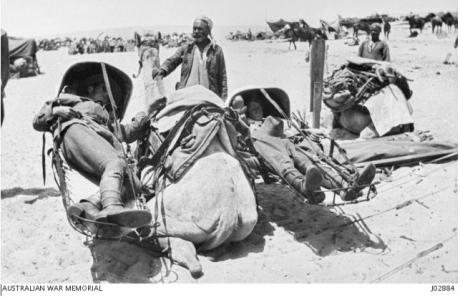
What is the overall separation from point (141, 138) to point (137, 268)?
58.0 inches

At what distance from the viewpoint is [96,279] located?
4340 millimetres

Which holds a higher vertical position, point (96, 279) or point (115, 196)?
point (115, 196)

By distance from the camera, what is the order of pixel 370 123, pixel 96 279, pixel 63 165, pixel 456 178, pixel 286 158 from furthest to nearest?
pixel 370 123 < pixel 456 178 < pixel 286 158 < pixel 63 165 < pixel 96 279

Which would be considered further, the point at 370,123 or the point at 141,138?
the point at 370,123

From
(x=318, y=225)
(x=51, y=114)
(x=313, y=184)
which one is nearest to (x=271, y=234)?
(x=318, y=225)

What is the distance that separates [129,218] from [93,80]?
7.62ft

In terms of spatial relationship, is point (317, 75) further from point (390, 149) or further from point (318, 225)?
point (318, 225)

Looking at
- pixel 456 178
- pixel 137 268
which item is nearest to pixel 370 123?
pixel 456 178

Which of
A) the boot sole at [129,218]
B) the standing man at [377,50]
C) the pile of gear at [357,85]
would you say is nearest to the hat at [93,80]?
the boot sole at [129,218]

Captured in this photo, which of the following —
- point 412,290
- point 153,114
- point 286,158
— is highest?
point 153,114

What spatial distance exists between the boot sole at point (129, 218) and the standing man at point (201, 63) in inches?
133

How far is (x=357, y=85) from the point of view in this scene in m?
8.80

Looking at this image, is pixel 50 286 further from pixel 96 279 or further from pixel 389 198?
pixel 389 198

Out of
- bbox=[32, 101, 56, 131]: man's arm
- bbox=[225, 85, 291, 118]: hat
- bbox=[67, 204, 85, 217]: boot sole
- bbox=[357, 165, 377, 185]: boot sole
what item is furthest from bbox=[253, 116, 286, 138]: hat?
bbox=[67, 204, 85, 217]: boot sole
